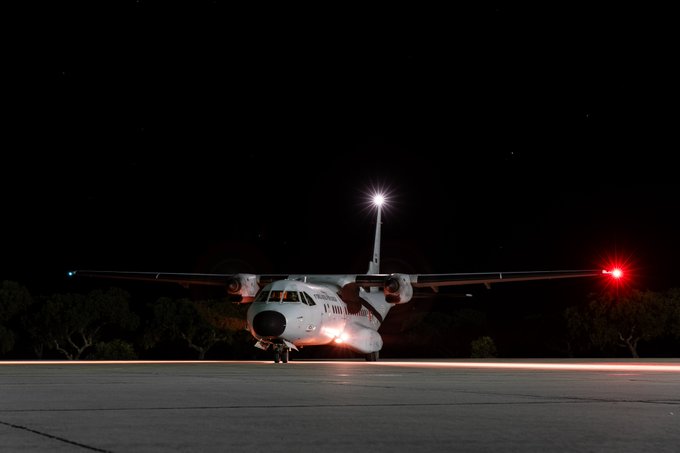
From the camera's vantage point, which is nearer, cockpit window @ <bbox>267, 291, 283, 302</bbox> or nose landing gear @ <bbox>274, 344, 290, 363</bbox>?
cockpit window @ <bbox>267, 291, 283, 302</bbox>

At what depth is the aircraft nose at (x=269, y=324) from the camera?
117 feet

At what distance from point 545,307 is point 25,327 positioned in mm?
62464

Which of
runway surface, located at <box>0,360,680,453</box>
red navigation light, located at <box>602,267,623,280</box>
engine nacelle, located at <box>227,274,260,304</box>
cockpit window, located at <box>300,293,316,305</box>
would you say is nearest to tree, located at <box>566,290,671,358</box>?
red navigation light, located at <box>602,267,623,280</box>

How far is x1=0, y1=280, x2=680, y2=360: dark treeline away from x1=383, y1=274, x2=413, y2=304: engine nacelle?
156 feet

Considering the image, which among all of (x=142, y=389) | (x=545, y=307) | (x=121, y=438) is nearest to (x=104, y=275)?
(x=142, y=389)

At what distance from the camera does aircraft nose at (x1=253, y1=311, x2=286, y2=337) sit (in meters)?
35.7

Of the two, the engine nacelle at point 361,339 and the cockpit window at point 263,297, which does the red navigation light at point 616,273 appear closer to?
the engine nacelle at point 361,339

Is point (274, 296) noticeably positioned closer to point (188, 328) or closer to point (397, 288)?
point (397, 288)

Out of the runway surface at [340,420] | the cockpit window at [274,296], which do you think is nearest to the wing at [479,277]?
the cockpit window at [274,296]

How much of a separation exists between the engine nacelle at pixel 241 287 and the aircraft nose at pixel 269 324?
743 centimetres

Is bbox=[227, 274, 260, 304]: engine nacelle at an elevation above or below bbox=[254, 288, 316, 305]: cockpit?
above

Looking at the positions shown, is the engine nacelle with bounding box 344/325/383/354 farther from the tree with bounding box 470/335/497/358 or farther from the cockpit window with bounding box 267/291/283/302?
the tree with bounding box 470/335/497/358

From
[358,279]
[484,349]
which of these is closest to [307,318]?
[358,279]

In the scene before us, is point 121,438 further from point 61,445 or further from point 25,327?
point 25,327
